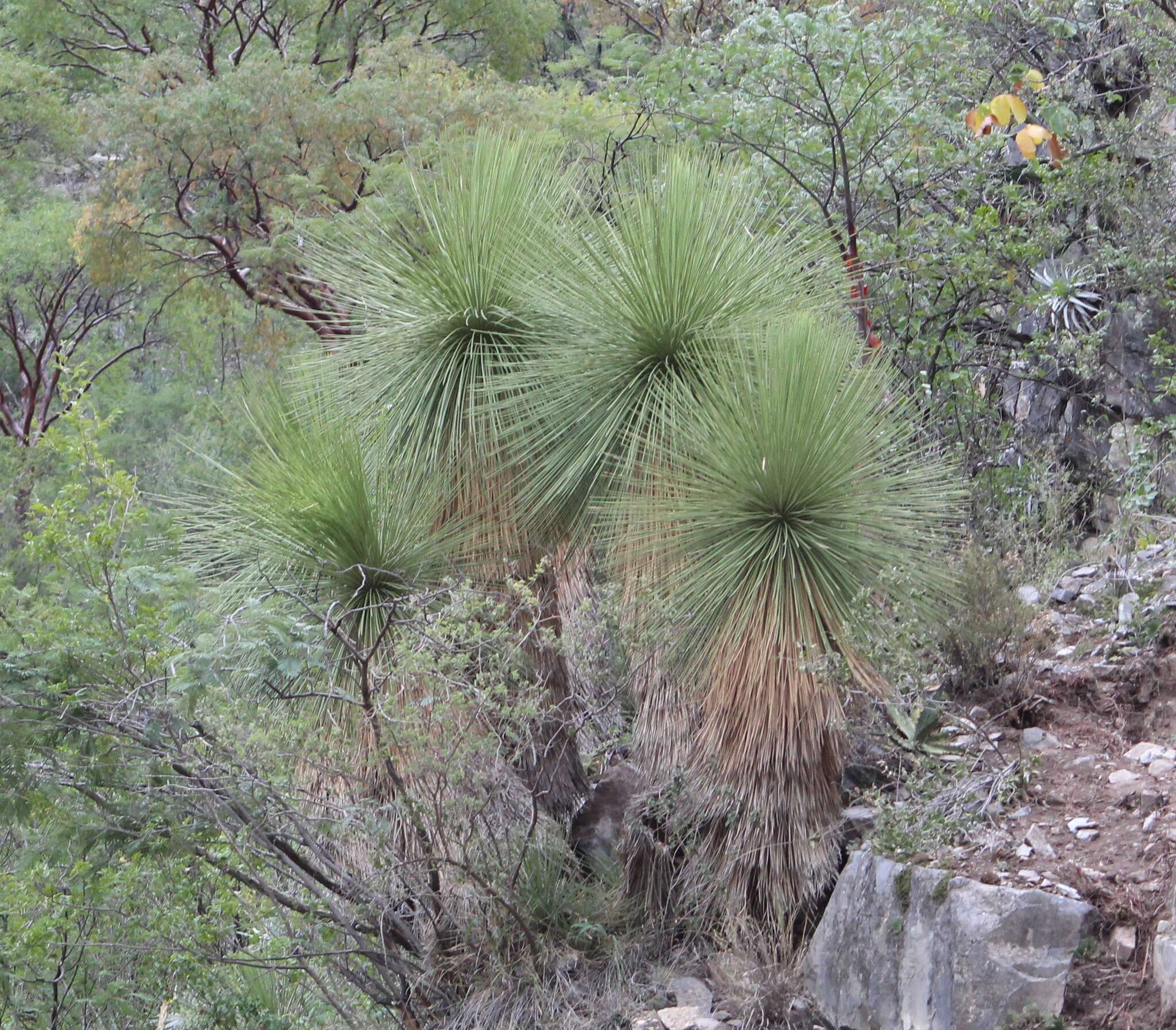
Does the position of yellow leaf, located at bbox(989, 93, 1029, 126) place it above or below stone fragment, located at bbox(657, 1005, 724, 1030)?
above

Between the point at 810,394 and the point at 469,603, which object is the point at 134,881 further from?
the point at 810,394

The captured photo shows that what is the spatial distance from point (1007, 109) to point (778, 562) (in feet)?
6.78

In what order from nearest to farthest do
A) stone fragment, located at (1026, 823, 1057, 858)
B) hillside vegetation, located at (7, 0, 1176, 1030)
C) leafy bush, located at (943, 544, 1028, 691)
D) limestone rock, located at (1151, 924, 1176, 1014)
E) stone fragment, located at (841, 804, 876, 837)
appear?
limestone rock, located at (1151, 924, 1176, 1014) → stone fragment, located at (1026, 823, 1057, 858) → hillside vegetation, located at (7, 0, 1176, 1030) → stone fragment, located at (841, 804, 876, 837) → leafy bush, located at (943, 544, 1028, 691)

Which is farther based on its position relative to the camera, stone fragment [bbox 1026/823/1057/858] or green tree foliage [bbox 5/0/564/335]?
green tree foliage [bbox 5/0/564/335]

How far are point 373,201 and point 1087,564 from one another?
4.40 m

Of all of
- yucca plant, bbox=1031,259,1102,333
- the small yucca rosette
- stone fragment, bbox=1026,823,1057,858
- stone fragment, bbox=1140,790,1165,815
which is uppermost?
yucca plant, bbox=1031,259,1102,333

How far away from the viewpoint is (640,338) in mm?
5223

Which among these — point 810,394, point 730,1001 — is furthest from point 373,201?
point 730,1001

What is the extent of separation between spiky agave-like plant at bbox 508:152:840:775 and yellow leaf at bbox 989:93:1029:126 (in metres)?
1.02

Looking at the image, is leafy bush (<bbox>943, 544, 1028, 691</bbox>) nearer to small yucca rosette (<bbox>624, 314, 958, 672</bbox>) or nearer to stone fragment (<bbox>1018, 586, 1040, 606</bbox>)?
small yucca rosette (<bbox>624, 314, 958, 672</bbox>)

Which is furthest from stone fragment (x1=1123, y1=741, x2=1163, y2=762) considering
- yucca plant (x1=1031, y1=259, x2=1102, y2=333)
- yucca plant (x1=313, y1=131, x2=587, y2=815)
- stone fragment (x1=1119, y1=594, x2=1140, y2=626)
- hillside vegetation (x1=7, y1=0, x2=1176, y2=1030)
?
yucca plant (x1=1031, y1=259, x2=1102, y2=333)

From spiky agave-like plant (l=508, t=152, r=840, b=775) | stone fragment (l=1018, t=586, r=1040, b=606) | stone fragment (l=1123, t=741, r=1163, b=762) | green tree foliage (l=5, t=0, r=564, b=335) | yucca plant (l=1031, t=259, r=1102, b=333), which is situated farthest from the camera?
green tree foliage (l=5, t=0, r=564, b=335)

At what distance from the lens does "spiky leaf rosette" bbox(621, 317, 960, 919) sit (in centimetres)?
478

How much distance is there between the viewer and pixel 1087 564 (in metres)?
6.30
